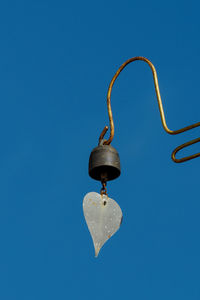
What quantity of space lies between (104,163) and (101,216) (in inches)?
27.9

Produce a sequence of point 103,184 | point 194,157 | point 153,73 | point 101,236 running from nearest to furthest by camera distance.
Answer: point 194,157, point 101,236, point 103,184, point 153,73

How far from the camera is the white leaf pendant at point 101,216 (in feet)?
21.7

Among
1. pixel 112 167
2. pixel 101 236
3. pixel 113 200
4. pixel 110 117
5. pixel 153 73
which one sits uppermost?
pixel 153 73

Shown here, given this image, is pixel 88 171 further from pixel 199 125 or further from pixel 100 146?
pixel 199 125

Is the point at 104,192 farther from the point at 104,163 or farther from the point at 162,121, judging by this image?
the point at 162,121

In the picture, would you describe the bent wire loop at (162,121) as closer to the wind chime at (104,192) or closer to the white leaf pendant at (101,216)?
the wind chime at (104,192)

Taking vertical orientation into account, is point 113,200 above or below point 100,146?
below

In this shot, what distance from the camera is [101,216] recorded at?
6.69m

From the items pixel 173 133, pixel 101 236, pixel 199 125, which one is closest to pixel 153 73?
pixel 173 133

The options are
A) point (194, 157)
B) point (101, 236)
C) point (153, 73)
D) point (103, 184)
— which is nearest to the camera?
point (194, 157)

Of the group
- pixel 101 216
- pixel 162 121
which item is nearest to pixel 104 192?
pixel 101 216

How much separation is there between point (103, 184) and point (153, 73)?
160 cm

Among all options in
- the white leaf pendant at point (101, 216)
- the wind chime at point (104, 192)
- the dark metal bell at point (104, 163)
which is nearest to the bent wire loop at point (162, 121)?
the wind chime at point (104, 192)

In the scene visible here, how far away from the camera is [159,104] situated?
24.1 feet
